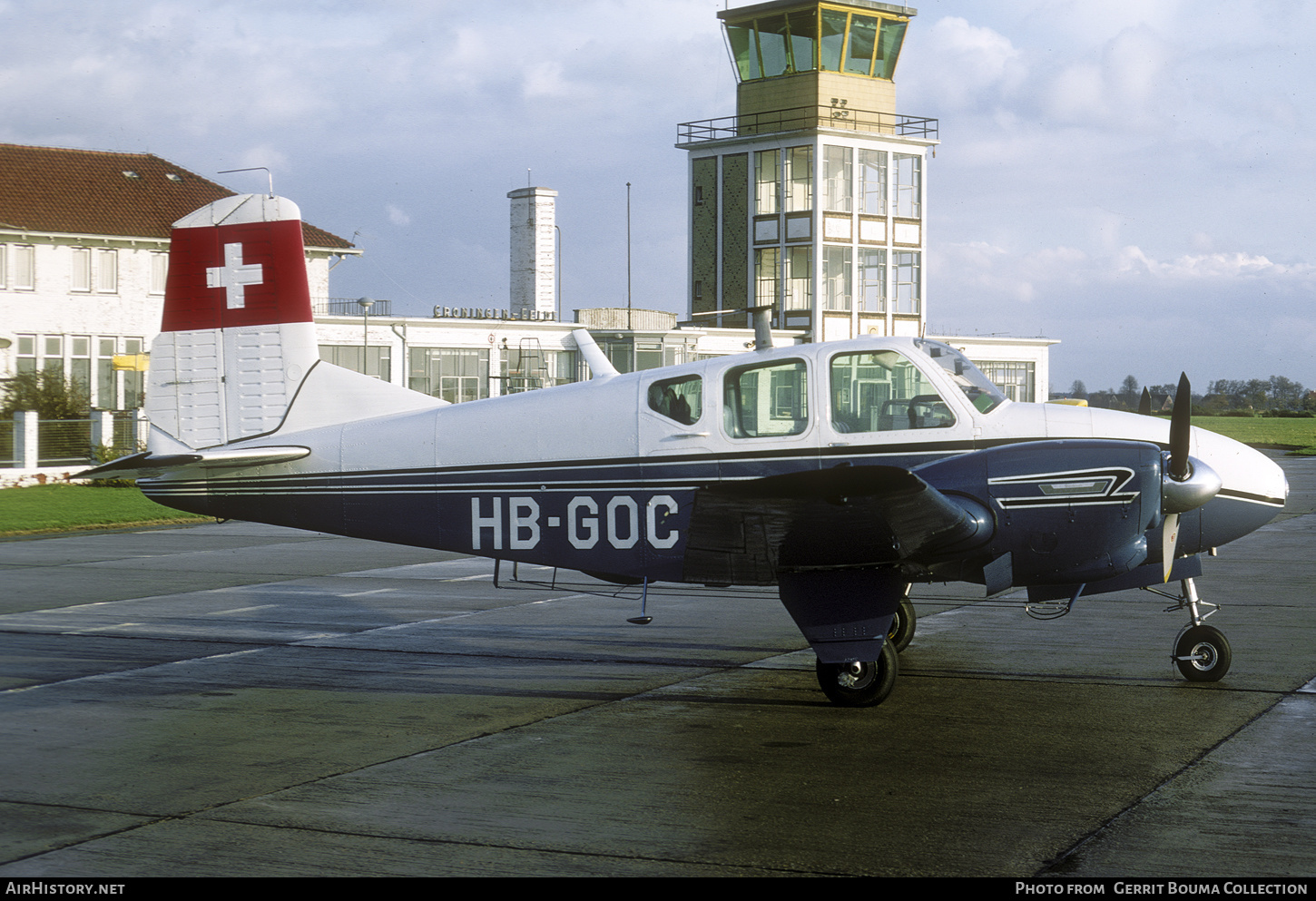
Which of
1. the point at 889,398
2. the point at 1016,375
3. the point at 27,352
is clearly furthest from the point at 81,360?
the point at 1016,375

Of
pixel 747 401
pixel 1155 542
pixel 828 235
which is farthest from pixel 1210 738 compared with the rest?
pixel 828 235

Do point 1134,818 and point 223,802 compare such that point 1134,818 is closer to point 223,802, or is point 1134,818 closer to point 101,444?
point 223,802

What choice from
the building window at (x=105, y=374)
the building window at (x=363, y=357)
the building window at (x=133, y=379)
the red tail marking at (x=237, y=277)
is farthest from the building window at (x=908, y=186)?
the red tail marking at (x=237, y=277)

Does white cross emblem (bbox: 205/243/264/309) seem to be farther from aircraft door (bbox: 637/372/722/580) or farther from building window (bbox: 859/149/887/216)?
building window (bbox: 859/149/887/216)

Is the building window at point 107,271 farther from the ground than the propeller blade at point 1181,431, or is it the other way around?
the building window at point 107,271

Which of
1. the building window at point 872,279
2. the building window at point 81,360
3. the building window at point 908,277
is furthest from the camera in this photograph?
the building window at point 908,277

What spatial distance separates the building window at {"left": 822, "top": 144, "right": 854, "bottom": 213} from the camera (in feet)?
182

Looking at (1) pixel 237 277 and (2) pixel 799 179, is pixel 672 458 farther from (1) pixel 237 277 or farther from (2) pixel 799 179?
(2) pixel 799 179

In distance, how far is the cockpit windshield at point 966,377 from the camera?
29.0 ft

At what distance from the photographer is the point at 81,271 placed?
42969 millimetres

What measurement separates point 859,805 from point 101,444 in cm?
3218

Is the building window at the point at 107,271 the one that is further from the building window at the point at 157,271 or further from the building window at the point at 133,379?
the building window at the point at 133,379

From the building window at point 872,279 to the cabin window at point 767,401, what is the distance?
162 feet

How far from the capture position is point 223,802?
639 centimetres
